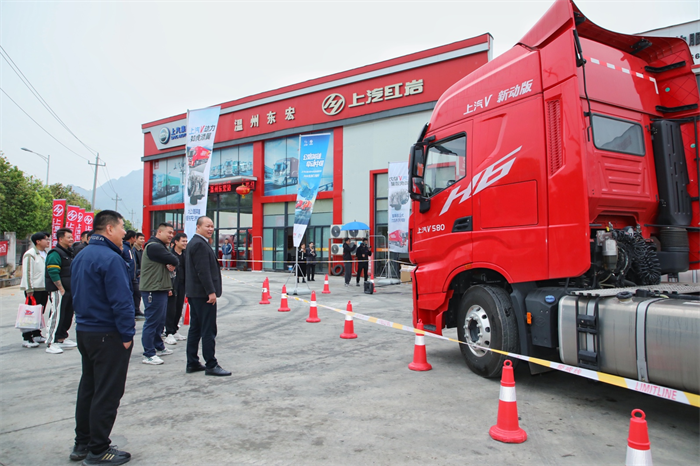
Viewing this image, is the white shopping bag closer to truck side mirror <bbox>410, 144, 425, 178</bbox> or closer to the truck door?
the truck door

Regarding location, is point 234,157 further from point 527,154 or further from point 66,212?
point 527,154

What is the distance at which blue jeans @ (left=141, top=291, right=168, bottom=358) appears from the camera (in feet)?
20.5

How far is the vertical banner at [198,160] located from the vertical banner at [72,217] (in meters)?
11.4

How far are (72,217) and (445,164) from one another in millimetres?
21180

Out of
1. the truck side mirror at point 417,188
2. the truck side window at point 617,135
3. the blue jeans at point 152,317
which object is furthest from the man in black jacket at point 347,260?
the truck side window at point 617,135

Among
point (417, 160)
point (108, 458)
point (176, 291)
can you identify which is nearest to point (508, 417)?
point (108, 458)

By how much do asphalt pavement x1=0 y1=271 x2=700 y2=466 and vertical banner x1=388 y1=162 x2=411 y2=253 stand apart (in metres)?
10.1

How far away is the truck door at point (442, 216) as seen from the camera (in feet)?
18.4

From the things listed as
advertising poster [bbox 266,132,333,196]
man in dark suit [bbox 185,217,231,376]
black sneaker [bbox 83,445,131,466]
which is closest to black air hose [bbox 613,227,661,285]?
man in dark suit [bbox 185,217,231,376]

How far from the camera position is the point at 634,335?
12.5 feet

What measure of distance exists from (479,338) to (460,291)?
2.61 feet

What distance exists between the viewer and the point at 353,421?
405cm

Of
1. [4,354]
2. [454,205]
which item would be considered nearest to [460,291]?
[454,205]

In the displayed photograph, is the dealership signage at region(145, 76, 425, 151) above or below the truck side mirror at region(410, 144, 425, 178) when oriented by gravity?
above
